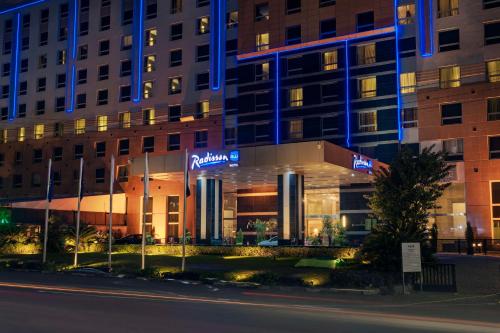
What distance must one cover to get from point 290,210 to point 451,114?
61.2 ft

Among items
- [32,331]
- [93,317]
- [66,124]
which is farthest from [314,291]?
[66,124]

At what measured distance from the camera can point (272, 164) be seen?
41594 millimetres

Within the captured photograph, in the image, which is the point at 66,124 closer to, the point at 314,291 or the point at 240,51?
the point at 240,51

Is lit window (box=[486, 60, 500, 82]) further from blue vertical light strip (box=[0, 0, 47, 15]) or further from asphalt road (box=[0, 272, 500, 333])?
blue vertical light strip (box=[0, 0, 47, 15])

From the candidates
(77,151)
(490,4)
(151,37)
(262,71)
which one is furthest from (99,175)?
(490,4)

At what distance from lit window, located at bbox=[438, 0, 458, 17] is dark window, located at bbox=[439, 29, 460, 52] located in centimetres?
175

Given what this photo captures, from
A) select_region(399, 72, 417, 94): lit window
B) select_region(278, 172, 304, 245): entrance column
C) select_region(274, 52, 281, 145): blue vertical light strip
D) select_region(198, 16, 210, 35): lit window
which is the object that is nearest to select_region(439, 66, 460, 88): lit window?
select_region(399, 72, 417, 94): lit window

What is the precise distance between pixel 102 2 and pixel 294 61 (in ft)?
96.3

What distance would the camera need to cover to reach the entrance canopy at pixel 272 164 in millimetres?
40375

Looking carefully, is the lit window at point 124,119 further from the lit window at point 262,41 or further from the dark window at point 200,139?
the lit window at point 262,41

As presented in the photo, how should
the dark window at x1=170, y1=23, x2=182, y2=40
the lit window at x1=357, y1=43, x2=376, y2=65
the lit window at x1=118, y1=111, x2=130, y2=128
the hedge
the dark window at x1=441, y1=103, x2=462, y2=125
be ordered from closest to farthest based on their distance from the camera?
the hedge < the dark window at x1=441, y1=103, x2=462, y2=125 < the lit window at x1=357, y1=43, x2=376, y2=65 < the dark window at x1=170, y1=23, x2=182, y2=40 < the lit window at x1=118, y1=111, x2=130, y2=128

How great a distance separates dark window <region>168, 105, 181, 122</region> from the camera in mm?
65812

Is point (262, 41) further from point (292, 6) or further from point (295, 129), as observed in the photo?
point (295, 129)

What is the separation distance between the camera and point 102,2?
74000mm
